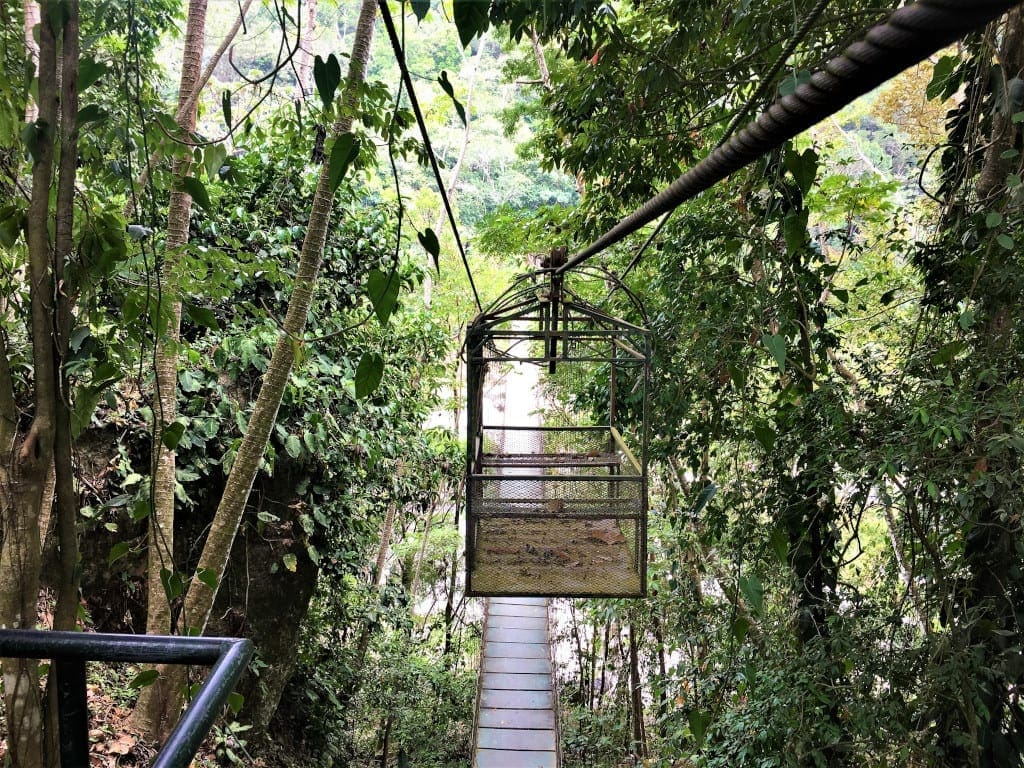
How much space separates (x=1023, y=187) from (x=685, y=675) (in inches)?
92.8

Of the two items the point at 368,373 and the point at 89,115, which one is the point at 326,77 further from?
the point at 89,115

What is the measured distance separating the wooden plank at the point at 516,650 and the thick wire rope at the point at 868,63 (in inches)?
209

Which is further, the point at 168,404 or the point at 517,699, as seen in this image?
the point at 517,699

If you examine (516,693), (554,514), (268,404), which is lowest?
(516,693)

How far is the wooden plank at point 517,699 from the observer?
474 centimetres

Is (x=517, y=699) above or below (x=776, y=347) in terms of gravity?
below

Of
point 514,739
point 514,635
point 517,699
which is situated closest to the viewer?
point 514,739

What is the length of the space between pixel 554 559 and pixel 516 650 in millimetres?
3594

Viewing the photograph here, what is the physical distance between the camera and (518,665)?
17.1ft

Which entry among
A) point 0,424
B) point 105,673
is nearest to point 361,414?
point 105,673

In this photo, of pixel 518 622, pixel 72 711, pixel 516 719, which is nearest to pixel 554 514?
pixel 72 711

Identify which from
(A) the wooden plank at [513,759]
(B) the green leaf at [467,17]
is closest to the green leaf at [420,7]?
Answer: (B) the green leaf at [467,17]

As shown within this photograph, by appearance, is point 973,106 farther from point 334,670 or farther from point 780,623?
point 334,670

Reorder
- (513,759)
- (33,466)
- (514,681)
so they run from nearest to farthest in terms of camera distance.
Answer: (33,466) < (513,759) < (514,681)
